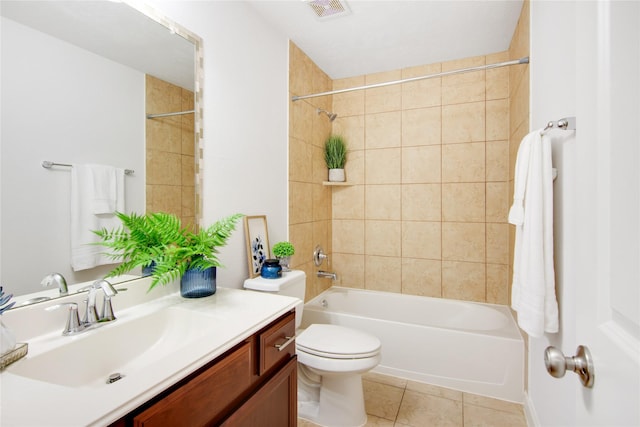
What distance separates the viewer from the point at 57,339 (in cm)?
94

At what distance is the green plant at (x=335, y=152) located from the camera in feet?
9.41

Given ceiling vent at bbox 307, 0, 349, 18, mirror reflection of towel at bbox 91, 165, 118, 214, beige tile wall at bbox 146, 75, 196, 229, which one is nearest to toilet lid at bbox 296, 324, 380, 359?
beige tile wall at bbox 146, 75, 196, 229

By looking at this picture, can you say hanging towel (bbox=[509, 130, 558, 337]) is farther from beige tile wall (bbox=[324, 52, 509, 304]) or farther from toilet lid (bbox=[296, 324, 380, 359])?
beige tile wall (bbox=[324, 52, 509, 304])

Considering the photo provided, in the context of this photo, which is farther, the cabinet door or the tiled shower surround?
the tiled shower surround

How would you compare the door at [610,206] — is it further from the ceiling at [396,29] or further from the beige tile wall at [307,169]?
the beige tile wall at [307,169]

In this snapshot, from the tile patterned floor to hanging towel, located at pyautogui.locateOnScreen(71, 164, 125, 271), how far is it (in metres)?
1.43

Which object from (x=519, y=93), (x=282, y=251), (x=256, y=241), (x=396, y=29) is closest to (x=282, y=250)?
(x=282, y=251)

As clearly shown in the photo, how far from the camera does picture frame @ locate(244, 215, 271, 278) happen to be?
6.19 feet

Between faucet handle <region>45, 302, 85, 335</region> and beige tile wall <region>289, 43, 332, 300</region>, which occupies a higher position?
beige tile wall <region>289, 43, 332, 300</region>

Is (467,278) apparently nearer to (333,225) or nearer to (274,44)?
(333,225)

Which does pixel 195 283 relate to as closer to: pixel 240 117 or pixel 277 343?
pixel 277 343

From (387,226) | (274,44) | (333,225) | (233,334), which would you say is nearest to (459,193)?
(387,226)

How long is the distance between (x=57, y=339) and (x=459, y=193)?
105 inches

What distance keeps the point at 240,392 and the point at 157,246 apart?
631mm
